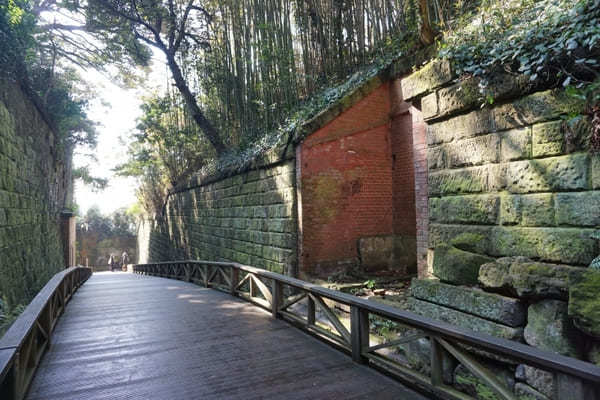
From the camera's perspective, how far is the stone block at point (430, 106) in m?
3.22

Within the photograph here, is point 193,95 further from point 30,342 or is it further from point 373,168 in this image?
point 30,342

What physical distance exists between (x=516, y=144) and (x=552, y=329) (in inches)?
49.9

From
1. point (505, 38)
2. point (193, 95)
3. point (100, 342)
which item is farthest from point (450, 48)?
point (193, 95)

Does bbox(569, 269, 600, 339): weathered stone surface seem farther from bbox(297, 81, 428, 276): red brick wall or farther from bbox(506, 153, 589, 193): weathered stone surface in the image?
bbox(297, 81, 428, 276): red brick wall

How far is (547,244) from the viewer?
242 centimetres

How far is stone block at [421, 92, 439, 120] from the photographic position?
3218mm

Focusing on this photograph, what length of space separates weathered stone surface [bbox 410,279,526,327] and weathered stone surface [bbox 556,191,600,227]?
649 millimetres

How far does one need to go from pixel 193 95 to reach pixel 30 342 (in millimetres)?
11431

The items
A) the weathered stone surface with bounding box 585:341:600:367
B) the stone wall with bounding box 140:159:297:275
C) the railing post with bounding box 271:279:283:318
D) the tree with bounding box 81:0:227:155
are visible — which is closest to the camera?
the weathered stone surface with bounding box 585:341:600:367

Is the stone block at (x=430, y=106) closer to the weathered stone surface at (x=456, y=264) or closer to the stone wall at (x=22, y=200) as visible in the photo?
the weathered stone surface at (x=456, y=264)

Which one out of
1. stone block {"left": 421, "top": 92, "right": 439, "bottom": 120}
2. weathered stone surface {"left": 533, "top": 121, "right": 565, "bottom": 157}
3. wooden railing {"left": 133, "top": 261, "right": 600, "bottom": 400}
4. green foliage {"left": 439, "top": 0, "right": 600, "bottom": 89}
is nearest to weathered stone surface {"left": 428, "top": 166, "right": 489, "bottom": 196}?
weathered stone surface {"left": 533, "top": 121, "right": 565, "bottom": 157}

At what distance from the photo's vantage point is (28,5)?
648cm

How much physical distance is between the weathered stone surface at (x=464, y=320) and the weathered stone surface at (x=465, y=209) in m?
0.75

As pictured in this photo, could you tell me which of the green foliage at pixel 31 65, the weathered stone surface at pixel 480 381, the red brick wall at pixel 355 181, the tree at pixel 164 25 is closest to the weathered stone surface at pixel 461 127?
the weathered stone surface at pixel 480 381
